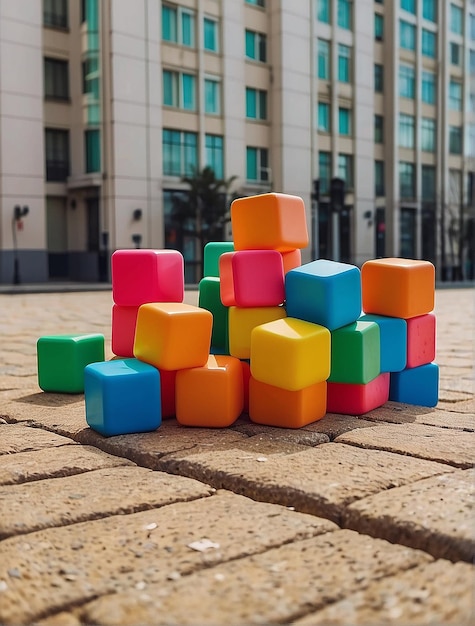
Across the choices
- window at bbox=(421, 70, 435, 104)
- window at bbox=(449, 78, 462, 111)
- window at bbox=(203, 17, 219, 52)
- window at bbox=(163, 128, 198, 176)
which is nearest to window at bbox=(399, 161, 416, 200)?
window at bbox=(421, 70, 435, 104)

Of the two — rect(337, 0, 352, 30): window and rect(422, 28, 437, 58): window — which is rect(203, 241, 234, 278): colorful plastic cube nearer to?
rect(337, 0, 352, 30): window

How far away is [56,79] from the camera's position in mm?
28953

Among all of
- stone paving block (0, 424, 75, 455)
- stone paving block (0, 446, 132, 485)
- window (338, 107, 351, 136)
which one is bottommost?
stone paving block (0, 424, 75, 455)

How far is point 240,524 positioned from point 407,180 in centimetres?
3765

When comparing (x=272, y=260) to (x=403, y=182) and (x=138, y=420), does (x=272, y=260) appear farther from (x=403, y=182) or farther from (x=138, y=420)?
(x=403, y=182)

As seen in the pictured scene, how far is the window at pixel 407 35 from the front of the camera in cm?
3647

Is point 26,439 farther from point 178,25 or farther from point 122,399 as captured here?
point 178,25

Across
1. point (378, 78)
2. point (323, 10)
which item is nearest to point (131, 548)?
point (323, 10)

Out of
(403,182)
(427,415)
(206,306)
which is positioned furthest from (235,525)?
(403,182)

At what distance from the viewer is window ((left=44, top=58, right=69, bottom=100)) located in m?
28.8

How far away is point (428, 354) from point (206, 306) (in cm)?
124

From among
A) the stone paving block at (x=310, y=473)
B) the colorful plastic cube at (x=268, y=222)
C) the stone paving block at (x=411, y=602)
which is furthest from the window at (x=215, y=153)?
the stone paving block at (x=411, y=602)

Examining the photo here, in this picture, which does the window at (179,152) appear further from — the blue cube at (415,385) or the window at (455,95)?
the blue cube at (415,385)

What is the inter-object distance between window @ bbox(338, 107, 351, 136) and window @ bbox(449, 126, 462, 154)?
330 inches
